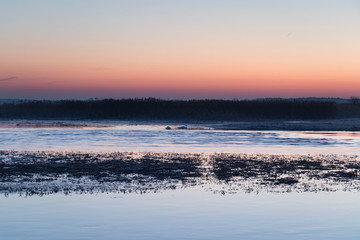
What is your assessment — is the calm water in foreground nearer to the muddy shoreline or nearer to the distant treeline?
the muddy shoreline

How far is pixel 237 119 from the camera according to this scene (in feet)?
255

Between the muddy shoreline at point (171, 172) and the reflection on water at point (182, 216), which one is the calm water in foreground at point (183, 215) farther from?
the muddy shoreline at point (171, 172)

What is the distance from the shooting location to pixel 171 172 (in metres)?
17.8

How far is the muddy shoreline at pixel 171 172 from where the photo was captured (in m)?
14.7

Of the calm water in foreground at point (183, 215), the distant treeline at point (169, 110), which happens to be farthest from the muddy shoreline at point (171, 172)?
the distant treeline at point (169, 110)

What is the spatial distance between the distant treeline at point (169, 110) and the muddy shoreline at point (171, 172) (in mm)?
55761

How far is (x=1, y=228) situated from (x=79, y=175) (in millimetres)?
6829

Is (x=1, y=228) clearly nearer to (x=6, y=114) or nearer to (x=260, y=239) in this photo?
(x=260, y=239)

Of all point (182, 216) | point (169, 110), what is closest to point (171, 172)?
point (182, 216)

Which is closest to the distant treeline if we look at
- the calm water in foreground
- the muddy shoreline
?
the muddy shoreline

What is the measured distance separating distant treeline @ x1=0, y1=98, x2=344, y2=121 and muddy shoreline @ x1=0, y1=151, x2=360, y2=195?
55.8 metres

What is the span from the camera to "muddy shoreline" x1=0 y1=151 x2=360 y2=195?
1472 centimetres

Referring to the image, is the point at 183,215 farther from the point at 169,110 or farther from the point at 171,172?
the point at 169,110

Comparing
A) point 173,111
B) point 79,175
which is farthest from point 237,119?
point 79,175
